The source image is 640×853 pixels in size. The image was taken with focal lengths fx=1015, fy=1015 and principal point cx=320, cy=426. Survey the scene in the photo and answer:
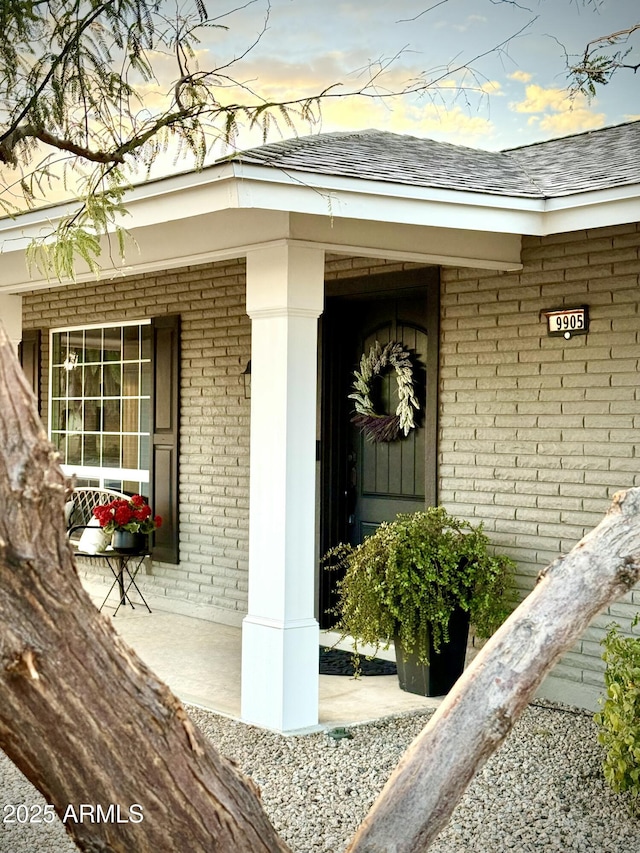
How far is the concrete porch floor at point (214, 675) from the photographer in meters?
5.68

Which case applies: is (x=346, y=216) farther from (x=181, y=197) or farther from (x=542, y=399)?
(x=542, y=399)

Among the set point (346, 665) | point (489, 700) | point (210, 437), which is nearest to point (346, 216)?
point (346, 665)

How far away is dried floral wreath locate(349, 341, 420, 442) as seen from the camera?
22.2 feet

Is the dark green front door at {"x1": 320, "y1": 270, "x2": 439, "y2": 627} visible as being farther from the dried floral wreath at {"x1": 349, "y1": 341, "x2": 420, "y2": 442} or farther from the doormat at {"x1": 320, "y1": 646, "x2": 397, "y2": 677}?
the doormat at {"x1": 320, "y1": 646, "x2": 397, "y2": 677}

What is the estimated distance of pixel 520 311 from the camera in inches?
241

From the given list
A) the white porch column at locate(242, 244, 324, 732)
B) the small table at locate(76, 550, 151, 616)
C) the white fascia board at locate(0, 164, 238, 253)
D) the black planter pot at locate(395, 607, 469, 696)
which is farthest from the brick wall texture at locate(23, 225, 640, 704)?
the small table at locate(76, 550, 151, 616)

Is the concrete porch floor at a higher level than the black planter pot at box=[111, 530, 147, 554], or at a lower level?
lower

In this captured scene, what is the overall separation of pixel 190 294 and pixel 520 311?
3.22 metres

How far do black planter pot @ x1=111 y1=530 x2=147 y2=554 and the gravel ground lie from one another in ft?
9.45

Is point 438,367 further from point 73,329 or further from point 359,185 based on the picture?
point 73,329

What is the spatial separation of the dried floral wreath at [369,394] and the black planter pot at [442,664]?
4.74 ft

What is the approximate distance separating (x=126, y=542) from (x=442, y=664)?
3.28 m

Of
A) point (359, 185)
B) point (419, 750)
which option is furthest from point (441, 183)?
point (419, 750)

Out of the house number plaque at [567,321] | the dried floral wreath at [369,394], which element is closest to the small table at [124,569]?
the dried floral wreath at [369,394]
